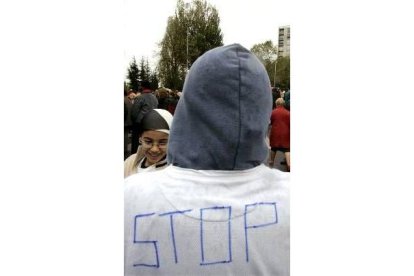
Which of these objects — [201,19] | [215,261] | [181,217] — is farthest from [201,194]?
[201,19]

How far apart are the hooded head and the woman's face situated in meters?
0.63

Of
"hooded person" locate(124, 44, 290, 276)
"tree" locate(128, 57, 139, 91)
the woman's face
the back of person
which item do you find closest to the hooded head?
"hooded person" locate(124, 44, 290, 276)

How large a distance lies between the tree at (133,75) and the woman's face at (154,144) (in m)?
0.42

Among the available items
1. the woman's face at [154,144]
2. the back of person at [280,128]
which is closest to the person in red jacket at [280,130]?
the back of person at [280,128]

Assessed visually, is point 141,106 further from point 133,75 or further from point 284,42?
point 284,42

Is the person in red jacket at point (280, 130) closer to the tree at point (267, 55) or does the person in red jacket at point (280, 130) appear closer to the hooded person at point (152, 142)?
the tree at point (267, 55)

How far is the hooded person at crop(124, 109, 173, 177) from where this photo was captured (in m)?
1.47

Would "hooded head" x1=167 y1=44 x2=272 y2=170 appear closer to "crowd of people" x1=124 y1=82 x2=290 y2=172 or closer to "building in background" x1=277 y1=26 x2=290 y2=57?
"crowd of people" x1=124 y1=82 x2=290 y2=172

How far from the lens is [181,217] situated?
99cm

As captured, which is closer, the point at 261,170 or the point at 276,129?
the point at 261,170
